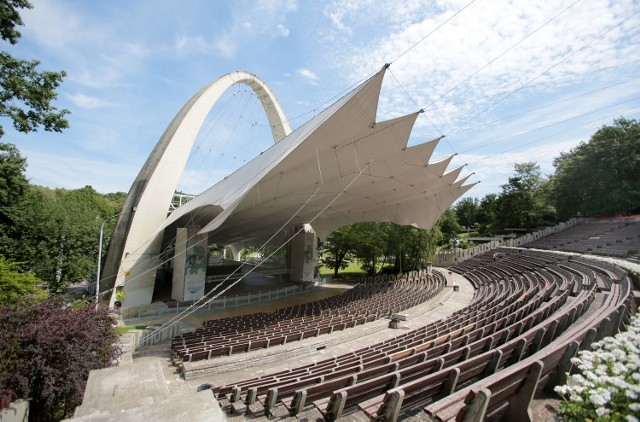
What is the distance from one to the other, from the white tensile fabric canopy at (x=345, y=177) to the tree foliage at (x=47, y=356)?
6.84 meters

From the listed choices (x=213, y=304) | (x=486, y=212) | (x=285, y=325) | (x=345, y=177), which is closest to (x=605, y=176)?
(x=486, y=212)

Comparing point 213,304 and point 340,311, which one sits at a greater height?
point 340,311

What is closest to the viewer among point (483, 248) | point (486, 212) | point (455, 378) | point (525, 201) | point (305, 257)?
point (455, 378)

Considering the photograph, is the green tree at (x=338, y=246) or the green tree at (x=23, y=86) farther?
the green tree at (x=338, y=246)

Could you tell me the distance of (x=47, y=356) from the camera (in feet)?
20.1

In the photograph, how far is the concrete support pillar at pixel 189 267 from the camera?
19.2 meters

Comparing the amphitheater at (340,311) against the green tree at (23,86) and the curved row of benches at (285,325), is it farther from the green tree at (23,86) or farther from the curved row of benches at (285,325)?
the green tree at (23,86)

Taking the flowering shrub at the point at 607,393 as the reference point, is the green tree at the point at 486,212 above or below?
above

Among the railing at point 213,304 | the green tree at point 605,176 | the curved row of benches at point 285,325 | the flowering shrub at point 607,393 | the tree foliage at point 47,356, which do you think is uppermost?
the green tree at point 605,176

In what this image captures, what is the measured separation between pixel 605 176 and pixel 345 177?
43.0 m

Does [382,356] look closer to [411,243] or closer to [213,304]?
[213,304]

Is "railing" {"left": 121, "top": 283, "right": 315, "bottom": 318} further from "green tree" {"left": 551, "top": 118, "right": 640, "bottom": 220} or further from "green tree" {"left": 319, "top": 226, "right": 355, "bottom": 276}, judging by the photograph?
"green tree" {"left": 551, "top": 118, "right": 640, "bottom": 220}

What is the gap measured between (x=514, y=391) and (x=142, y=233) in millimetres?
21200

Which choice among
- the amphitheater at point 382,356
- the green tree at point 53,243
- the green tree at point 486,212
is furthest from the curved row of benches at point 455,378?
the green tree at point 486,212
